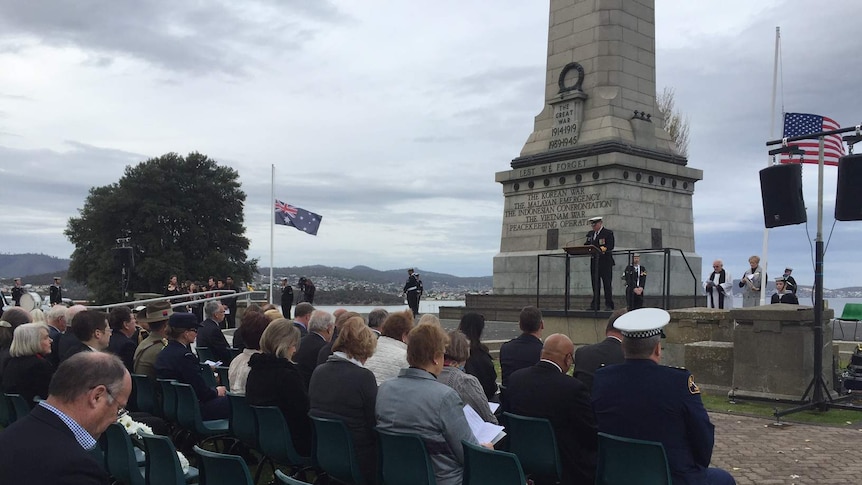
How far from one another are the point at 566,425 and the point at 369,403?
131 centimetres

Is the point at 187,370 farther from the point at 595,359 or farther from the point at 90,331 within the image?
the point at 595,359

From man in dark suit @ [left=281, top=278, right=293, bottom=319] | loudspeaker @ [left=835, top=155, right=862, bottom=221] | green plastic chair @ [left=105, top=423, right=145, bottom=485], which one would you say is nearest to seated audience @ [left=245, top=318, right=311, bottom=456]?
green plastic chair @ [left=105, top=423, right=145, bottom=485]

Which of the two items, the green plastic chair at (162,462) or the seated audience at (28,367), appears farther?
the seated audience at (28,367)

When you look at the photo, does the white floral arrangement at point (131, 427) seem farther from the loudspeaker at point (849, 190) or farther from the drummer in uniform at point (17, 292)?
the drummer in uniform at point (17, 292)

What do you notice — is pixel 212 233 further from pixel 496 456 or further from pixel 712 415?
pixel 496 456

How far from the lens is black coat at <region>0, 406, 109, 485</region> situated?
2293mm

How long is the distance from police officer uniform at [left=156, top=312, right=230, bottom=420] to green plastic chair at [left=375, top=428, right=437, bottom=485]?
2.79m

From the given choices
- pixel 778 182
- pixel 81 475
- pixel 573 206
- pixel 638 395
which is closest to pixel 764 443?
pixel 778 182

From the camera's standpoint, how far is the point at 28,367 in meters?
6.03

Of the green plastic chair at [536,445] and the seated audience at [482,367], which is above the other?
the seated audience at [482,367]

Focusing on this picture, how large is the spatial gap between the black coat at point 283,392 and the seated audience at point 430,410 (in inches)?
47.4

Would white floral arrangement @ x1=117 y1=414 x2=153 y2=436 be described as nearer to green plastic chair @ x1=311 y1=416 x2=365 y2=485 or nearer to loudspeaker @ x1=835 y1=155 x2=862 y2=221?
green plastic chair @ x1=311 y1=416 x2=365 y2=485

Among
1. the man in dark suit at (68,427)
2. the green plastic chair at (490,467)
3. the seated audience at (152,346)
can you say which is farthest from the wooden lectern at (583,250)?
the man in dark suit at (68,427)

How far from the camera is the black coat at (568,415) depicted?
14.8 feet
